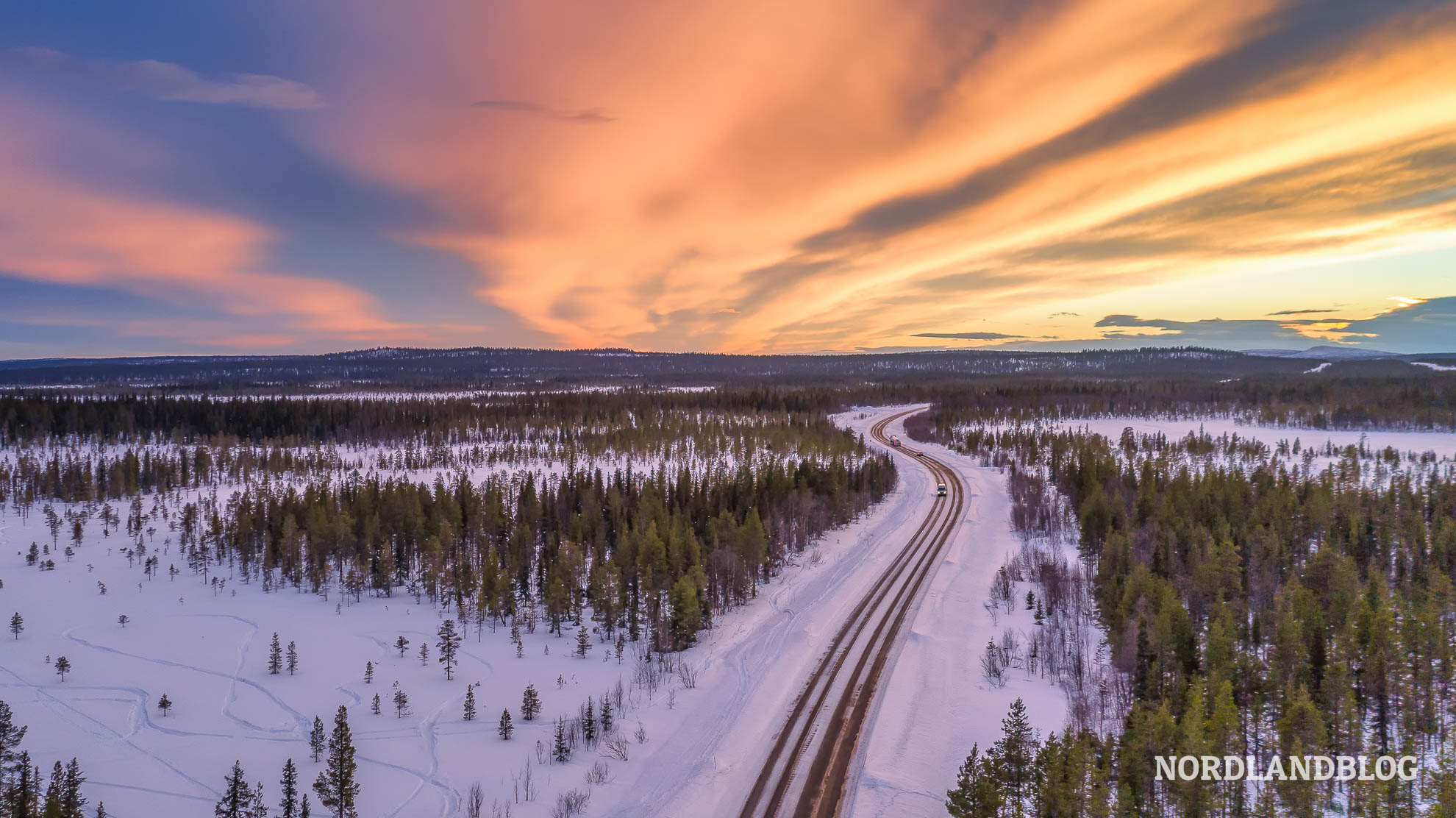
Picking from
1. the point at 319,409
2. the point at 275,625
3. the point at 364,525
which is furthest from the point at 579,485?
the point at 319,409

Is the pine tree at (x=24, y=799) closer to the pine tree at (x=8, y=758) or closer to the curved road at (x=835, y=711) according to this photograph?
the pine tree at (x=8, y=758)

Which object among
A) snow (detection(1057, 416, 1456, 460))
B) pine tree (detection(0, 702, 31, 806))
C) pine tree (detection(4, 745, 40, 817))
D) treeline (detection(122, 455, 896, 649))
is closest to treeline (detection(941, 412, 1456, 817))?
treeline (detection(122, 455, 896, 649))

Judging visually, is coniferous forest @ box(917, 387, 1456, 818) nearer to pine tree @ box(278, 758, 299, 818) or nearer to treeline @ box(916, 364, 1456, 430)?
pine tree @ box(278, 758, 299, 818)

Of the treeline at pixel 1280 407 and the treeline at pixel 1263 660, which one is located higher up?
the treeline at pixel 1280 407

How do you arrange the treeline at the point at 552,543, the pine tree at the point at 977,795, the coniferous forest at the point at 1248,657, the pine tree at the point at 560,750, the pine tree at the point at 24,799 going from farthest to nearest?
the treeline at the point at 552,543 < the pine tree at the point at 560,750 < the coniferous forest at the point at 1248,657 < the pine tree at the point at 24,799 < the pine tree at the point at 977,795

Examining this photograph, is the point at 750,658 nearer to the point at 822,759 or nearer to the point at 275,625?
the point at 822,759

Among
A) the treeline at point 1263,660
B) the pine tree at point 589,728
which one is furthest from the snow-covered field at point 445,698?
the treeline at point 1263,660

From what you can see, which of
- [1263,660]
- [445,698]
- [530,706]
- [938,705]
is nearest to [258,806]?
[530,706]
